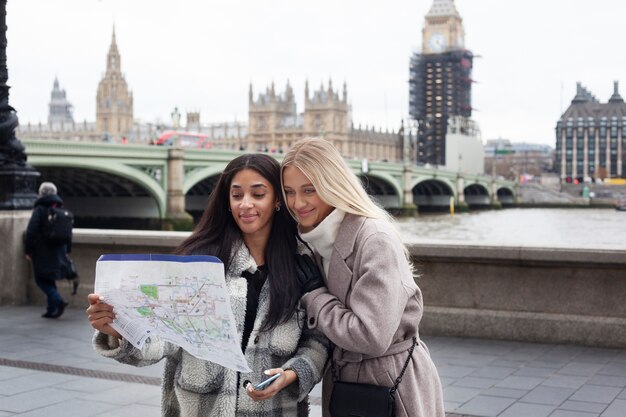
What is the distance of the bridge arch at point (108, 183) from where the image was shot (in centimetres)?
2816

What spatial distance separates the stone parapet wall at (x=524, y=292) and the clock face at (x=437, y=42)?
352 feet

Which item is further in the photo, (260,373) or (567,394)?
(567,394)

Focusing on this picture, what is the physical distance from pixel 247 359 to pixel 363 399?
0.96ft

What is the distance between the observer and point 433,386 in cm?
211

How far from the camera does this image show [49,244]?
265 inches

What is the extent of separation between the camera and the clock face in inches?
4358

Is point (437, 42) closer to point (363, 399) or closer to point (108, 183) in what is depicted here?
→ point (108, 183)

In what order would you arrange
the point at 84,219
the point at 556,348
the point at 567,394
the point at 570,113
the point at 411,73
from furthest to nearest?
1. the point at 570,113
2. the point at 411,73
3. the point at 84,219
4. the point at 556,348
5. the point at 567,394

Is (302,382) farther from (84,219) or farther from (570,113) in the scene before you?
(570,113)

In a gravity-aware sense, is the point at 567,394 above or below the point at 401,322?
below

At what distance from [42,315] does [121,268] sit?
5.24 metres

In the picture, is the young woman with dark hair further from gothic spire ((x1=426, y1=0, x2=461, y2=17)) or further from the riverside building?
gothic spire ((x1=426, y1=0, x2=461, y2=17))

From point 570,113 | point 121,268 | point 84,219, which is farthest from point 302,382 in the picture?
point 570,113

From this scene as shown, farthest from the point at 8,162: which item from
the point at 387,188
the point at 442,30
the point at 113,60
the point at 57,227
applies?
the point at 442,30
